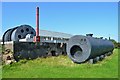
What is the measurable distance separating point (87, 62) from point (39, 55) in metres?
5.28

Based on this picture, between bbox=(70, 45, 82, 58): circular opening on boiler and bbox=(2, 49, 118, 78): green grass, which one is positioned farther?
bbox=(70, 45, 82, 58): circular opening on boiler

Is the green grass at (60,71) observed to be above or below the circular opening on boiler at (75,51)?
below

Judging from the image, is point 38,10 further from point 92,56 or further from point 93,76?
point 93,76

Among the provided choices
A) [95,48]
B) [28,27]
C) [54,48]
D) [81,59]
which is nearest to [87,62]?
[81,59]

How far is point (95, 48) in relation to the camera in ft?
51.2

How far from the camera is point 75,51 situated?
15.4 metres

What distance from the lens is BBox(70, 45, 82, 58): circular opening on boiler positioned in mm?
15137

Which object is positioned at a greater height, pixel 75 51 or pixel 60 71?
pixel 75 51

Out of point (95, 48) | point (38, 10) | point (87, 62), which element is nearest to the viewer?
point (87, 62)

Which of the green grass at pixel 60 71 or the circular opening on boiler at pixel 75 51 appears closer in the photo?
the green grass at pixel 60 71

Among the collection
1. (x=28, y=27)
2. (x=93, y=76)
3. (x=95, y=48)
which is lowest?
(x=93, y=76)

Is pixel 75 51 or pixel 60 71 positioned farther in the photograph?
pixel 75 51

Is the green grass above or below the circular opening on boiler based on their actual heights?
below

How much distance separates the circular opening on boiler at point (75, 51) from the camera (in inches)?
596
